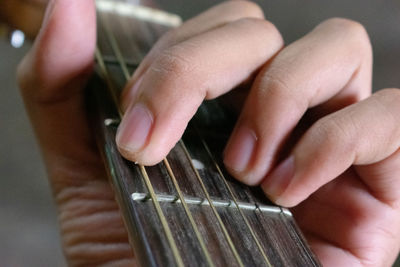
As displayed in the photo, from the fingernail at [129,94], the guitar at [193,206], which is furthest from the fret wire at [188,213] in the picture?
the fingernail at [129,94]

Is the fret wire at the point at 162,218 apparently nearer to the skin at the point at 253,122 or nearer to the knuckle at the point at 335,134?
the skin at the point at 253,122

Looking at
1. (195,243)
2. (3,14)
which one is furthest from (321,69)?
(3,14)

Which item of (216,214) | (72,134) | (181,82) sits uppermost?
(181,82)

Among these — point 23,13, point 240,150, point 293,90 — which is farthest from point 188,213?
point 23,13

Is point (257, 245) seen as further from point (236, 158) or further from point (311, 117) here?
point (311, 117)

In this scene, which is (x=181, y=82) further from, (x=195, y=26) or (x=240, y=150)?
(x=195, y=26)

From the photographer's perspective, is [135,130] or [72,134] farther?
[72,134]
